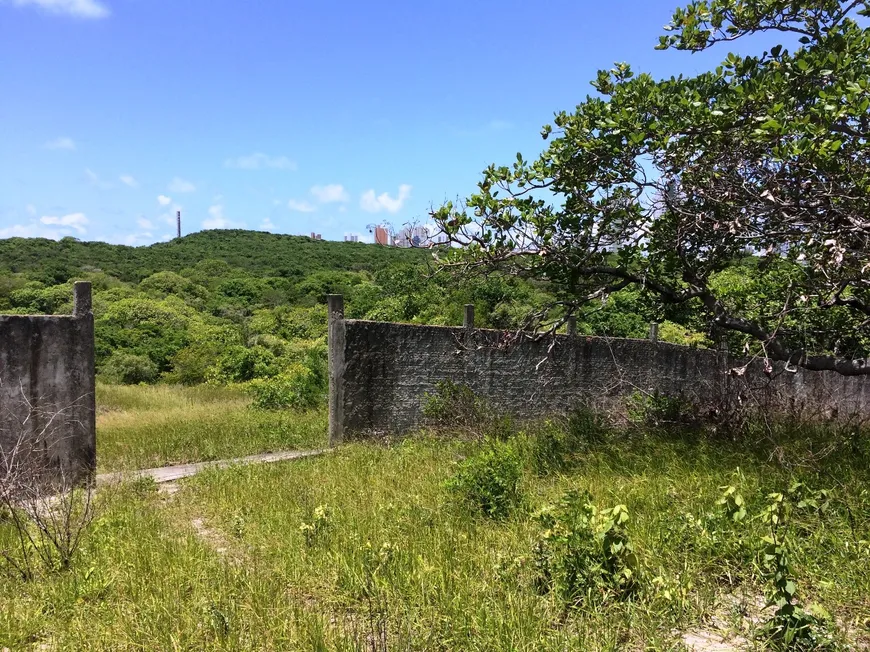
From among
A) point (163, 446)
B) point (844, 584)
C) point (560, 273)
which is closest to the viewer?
point (844, 584)

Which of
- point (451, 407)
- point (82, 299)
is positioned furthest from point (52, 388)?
point (451, 407)

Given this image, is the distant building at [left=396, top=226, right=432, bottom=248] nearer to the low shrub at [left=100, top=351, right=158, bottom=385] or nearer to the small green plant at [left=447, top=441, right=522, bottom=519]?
the small green plant at [left=447, top=441, right=522, bottom=519]

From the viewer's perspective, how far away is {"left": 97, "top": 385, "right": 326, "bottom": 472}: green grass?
7895 mm

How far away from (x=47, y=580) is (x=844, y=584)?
4390 millimetres

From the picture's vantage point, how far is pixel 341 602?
10.6 feet

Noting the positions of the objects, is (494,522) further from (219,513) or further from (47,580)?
(47,580)

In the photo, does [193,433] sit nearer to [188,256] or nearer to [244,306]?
[244,306]

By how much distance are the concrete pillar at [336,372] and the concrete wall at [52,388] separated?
2834 mm

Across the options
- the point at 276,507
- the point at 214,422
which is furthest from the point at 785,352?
the point at 214,422

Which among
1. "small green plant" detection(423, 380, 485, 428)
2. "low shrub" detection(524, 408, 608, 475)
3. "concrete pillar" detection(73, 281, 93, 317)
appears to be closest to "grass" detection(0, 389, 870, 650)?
"low shrub" detection(524, 408, 608, 475)

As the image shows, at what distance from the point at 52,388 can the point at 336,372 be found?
322 cm

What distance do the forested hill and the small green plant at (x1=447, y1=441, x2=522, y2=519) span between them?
3147 centimetres

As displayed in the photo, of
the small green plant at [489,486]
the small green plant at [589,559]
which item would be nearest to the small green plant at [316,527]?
the small green plant at [489,486]

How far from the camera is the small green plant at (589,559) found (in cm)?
309
